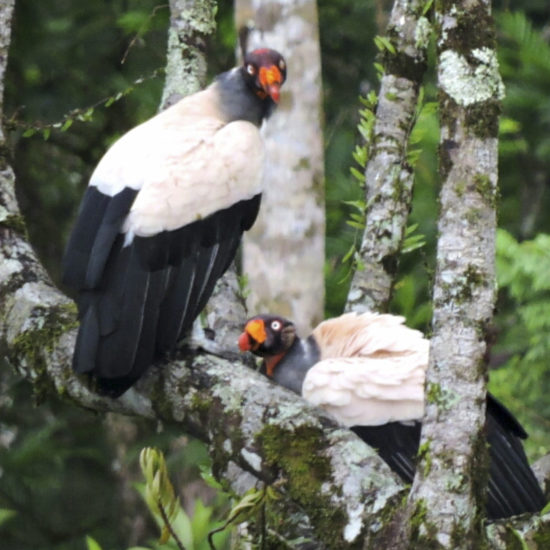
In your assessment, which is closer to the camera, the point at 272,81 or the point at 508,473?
the point at 508,473

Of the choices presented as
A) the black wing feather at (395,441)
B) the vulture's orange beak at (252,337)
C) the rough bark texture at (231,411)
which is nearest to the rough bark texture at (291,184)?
the vulture's orange beak at (252,337)

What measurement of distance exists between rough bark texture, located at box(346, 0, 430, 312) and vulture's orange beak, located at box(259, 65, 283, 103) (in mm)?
369

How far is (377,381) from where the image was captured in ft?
11.8

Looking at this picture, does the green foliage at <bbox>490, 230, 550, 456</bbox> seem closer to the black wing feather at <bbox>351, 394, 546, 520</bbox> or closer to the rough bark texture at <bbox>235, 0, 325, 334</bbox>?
the rough bark texture at <bbox>235, 0, 325, 334</bbox>

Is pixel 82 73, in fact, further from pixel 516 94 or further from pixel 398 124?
pixel 398 124

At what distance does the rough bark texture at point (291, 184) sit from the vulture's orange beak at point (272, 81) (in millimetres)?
473

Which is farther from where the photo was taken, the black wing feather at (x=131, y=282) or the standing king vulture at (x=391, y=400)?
the standing king vulture at (x=391, y=400)

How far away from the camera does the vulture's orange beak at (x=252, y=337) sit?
155 inches

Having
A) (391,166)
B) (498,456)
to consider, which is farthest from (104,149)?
(498,456)

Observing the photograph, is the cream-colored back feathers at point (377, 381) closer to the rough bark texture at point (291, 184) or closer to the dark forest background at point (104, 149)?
the rough bark texture at point (291, 184)

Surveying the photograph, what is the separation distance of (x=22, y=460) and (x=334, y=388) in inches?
144

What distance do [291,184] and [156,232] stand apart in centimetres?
134

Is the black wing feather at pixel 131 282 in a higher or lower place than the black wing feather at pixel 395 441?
higher

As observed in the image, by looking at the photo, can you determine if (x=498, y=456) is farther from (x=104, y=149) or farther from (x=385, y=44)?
(x=104, y=149)
